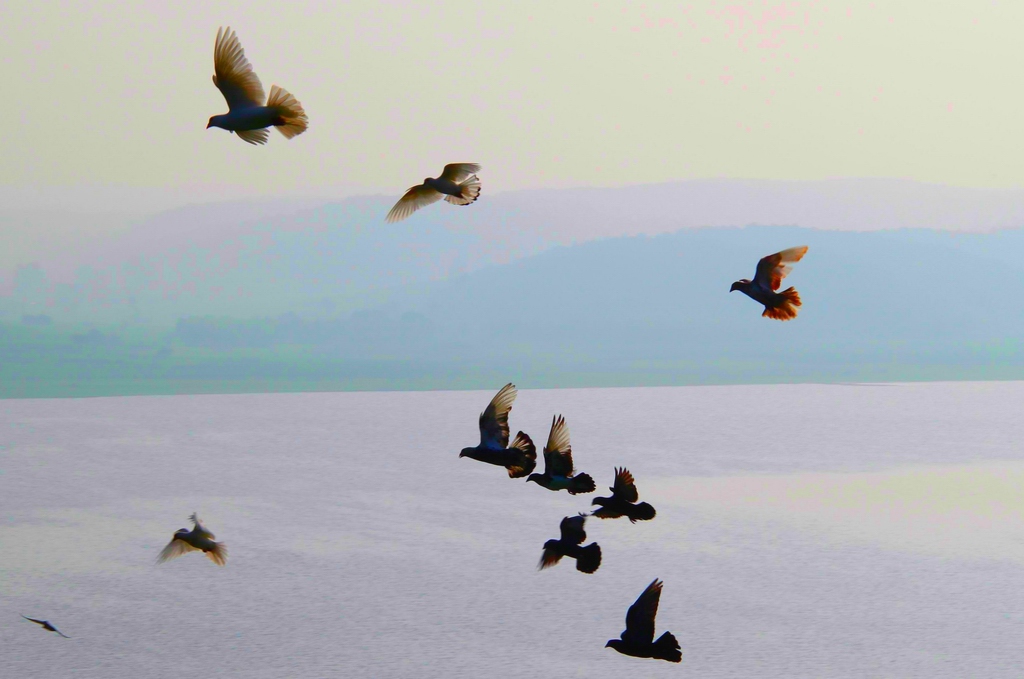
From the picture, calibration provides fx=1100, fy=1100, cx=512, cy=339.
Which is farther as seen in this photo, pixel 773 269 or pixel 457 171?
pixel 457 171

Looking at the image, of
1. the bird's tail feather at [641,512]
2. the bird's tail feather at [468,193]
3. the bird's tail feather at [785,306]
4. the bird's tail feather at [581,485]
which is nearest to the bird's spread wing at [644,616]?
the bird's tail feather at [641,512]

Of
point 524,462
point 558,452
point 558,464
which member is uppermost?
point 558,452

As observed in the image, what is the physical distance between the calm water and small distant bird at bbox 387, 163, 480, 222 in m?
16.0

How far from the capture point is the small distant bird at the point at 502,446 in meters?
8.98

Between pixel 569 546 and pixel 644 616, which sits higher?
pixel 569 546

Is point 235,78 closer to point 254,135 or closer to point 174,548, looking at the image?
point 254,135

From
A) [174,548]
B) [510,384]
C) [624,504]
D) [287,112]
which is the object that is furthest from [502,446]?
[174,548]

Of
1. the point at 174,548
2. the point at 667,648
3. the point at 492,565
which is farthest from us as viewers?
the point at 492,565

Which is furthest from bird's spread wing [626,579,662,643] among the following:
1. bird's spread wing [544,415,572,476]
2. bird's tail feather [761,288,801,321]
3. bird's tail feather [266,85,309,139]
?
bird's tail feather [266,85,309,139]

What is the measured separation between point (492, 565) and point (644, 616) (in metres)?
25.1

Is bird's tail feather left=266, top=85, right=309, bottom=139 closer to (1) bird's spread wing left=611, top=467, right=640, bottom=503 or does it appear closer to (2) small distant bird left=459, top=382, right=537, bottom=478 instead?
(2) small distant bird left=459, top=382, right=537, bottom=478

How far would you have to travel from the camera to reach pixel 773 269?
8539mm

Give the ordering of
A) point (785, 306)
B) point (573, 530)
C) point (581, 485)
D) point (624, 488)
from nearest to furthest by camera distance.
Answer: point (785, 306) → point (581, 485) → point (624, 488) → point (573, 530)

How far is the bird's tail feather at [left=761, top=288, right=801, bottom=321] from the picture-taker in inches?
330
